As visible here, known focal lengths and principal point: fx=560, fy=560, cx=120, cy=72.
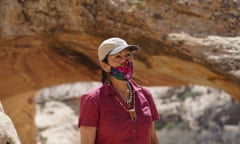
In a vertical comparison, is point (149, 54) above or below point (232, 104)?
above

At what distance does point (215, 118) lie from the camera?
10469 millimetres

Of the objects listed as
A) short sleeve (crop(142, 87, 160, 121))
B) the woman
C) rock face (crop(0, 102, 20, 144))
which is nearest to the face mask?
the woman

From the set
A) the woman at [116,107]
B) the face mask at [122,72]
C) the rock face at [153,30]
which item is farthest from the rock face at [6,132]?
the rock face at [153,30]

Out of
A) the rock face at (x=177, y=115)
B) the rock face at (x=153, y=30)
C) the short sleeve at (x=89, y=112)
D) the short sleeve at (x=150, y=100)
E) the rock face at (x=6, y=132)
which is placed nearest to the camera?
the short sleeve at (x=89, y=112)

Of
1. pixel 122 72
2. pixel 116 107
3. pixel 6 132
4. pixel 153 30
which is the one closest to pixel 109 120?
pixel 116 107

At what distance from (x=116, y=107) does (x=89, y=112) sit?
0.41 ft

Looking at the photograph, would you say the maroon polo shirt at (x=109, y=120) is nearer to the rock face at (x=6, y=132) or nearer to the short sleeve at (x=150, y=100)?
the short sleeve at (x=150, y=100)

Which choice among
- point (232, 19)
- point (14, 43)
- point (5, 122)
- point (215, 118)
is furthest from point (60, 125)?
point (5, 122)

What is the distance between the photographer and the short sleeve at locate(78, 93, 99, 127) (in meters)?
2.45

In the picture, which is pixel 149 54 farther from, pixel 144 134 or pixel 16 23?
pixel 144 134

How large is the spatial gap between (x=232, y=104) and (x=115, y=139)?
329 inches

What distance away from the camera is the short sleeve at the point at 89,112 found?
8.05 ft

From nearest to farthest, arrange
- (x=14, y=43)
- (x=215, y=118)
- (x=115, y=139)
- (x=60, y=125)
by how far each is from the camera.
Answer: (x=115, y=139)
(x=14, y=43)
(x=60, y=125)
(x=215, y=118)

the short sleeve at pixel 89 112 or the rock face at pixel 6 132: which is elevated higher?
the short sleeve at pixel 89 112
